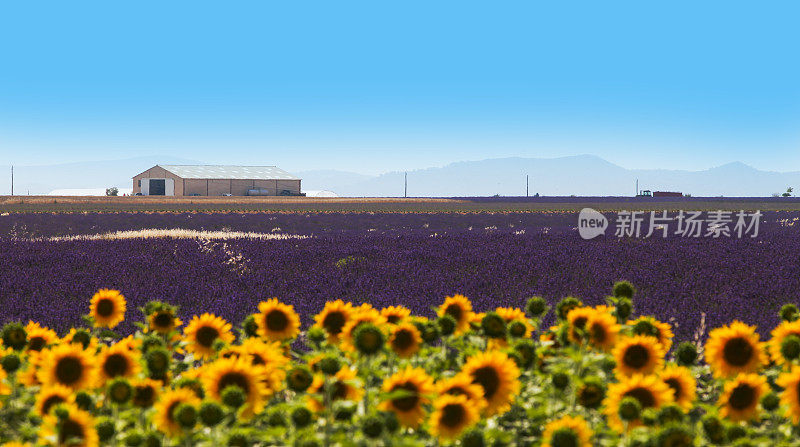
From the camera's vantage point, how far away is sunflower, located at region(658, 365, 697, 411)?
8.77 feet

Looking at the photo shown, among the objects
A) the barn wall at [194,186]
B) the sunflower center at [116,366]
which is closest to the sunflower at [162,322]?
the sunflower center at [116,366]

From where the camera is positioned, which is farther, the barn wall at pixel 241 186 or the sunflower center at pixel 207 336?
the barn wall at pixel 241 186

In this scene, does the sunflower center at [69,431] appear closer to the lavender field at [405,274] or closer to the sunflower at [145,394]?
the sunflower at [145,394]

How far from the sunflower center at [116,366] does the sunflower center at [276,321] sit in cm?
70

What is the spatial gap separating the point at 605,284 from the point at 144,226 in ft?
56.5

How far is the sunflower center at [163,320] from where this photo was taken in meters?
3.59

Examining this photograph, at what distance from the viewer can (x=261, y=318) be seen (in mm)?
3355

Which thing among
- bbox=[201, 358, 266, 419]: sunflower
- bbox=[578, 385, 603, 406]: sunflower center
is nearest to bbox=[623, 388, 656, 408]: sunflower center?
bbox=[578, 385, 603, 406]: sunflower center

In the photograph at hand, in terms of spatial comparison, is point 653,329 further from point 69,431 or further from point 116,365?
point 69,431

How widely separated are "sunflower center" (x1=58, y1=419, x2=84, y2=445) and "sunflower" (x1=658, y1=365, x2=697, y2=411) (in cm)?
209

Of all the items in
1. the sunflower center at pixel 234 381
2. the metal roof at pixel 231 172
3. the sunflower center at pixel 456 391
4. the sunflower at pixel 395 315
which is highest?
the metal roof at pixel 231 172

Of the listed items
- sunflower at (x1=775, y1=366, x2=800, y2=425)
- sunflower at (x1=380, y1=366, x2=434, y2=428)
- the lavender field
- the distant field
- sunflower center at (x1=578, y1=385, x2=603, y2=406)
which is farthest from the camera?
the distant field

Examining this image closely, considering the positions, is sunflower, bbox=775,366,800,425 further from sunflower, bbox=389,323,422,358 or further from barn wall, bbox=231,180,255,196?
barn wall, bbox=231,180,255,196

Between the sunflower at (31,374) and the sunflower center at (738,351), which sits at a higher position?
the sunflower center at (738,351)
